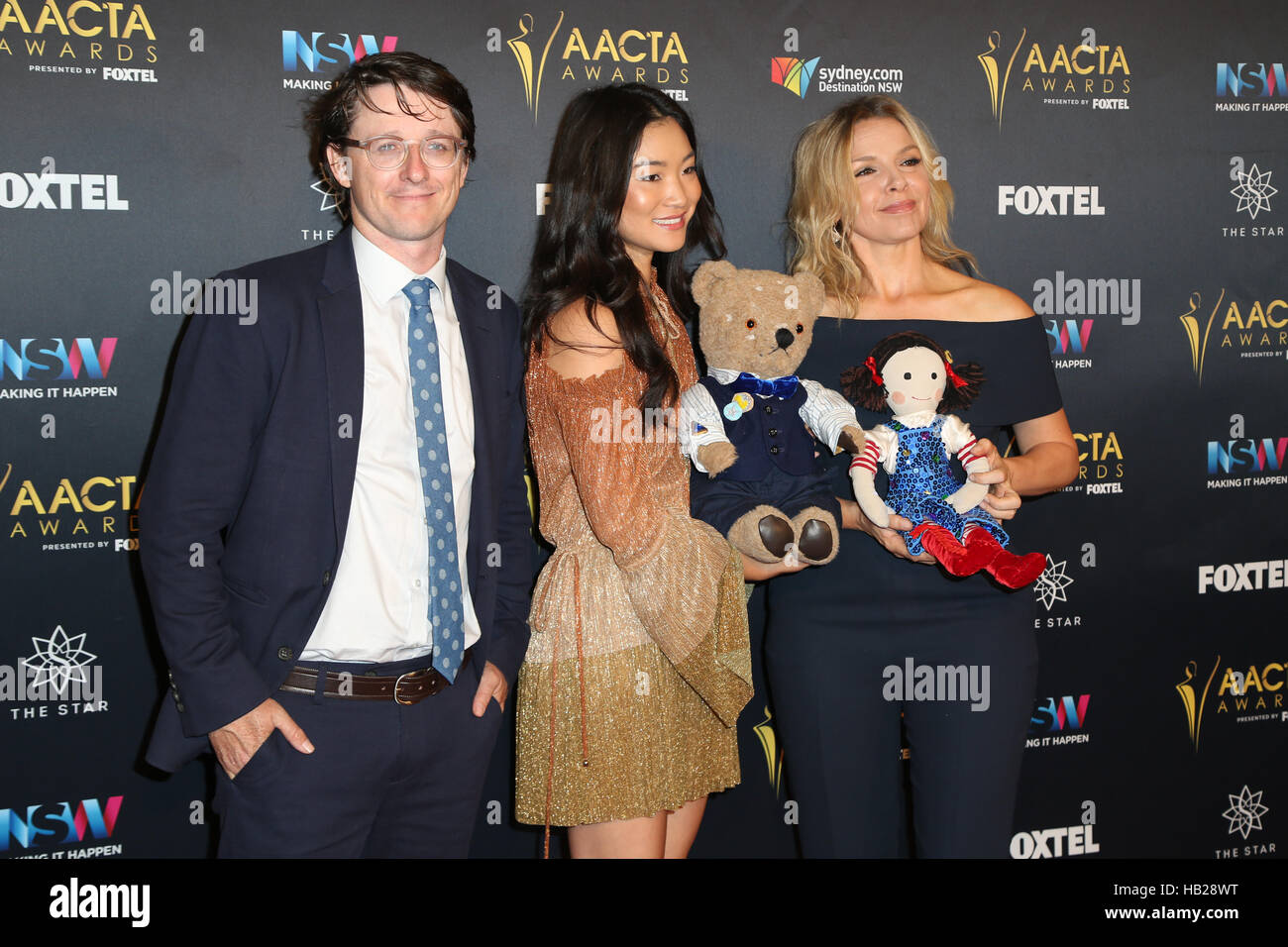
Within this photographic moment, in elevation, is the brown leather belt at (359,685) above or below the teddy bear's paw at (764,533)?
below

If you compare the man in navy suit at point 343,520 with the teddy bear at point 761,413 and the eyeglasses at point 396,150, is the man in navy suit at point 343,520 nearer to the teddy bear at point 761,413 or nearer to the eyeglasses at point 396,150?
the eyeglasses at point 396,150

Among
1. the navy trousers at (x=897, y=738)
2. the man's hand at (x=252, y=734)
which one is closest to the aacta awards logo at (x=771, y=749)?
the navy trousers at (x=897, y=738)

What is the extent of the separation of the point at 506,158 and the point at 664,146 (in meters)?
0.73

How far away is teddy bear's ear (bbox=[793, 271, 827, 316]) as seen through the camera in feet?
8.20

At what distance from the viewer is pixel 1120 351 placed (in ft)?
11.4

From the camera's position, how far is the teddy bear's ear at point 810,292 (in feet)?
8.20

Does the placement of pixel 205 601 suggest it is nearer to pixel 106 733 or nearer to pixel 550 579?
pixel 550 579

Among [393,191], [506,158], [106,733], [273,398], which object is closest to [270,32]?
[506,158]

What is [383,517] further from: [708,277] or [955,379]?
[955,379]

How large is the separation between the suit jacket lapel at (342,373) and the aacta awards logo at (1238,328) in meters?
2.74

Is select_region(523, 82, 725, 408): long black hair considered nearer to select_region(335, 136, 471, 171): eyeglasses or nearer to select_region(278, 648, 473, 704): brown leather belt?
select_region(335, 136, 471, 171): eyeglasses

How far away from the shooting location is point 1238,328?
3.53 meters

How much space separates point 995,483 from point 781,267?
3.42 ft

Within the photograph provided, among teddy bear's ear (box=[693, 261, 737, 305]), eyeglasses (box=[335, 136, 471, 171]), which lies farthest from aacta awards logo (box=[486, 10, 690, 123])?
eyeglasses (box=[335, 136, 471, 171])
